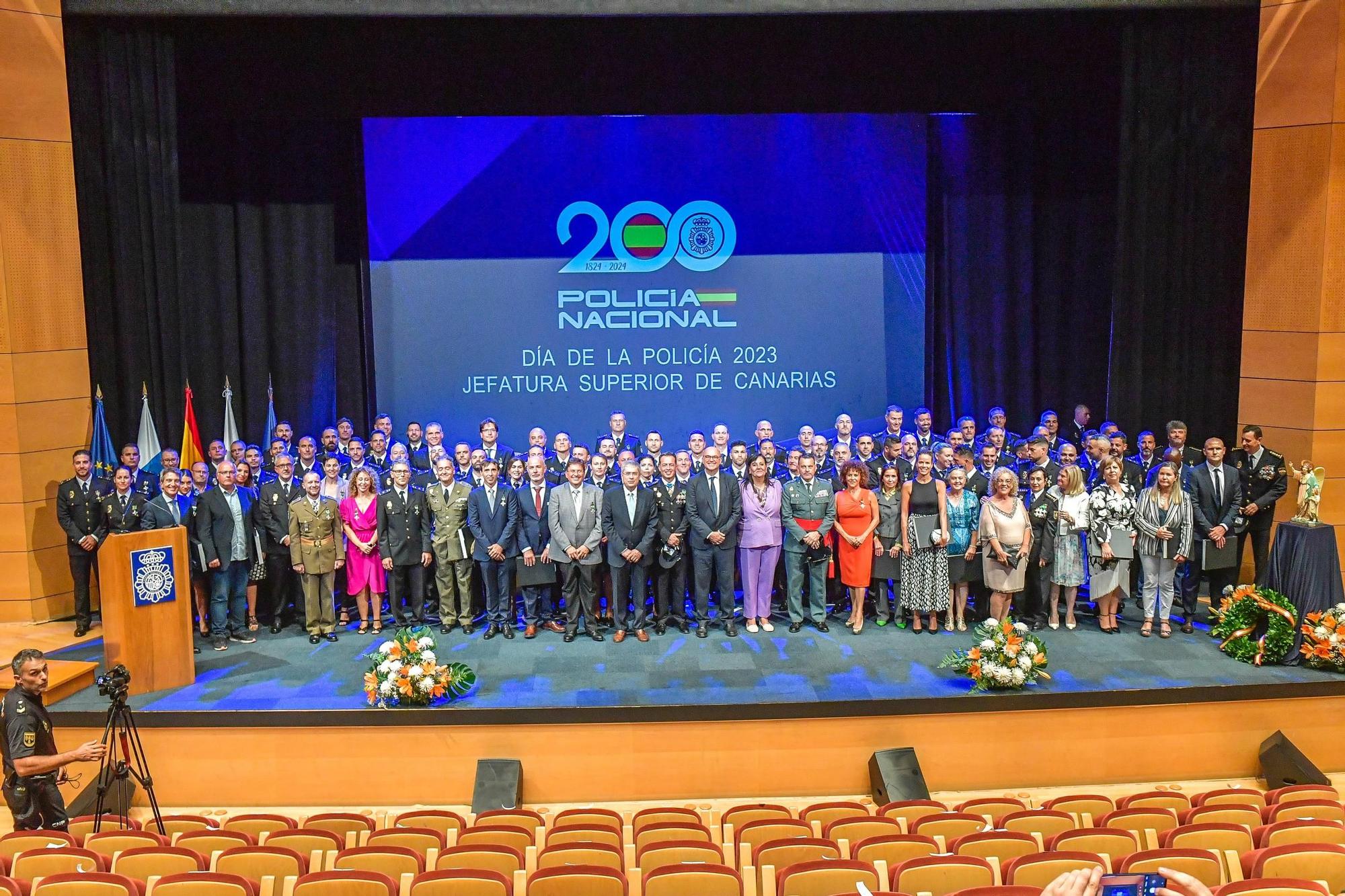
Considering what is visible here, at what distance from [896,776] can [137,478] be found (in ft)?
19.0

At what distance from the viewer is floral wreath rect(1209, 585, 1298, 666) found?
6.76m

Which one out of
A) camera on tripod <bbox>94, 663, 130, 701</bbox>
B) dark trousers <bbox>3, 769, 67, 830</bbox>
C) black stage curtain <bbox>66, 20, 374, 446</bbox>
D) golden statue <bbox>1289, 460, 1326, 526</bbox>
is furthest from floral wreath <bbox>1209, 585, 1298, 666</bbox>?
black stage curtain <bbox>66, 20, 374, 446</bbox>

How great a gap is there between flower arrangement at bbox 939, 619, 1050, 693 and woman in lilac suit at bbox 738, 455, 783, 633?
4.71 feet

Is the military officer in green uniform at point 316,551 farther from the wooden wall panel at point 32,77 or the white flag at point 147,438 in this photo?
the wooden wall panel at point 32,77

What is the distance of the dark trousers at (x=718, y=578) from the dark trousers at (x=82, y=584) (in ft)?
14.3

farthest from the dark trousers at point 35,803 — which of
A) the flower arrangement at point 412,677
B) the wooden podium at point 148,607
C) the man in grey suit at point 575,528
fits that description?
the man in grey suit at point 575,528

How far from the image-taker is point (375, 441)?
8.77 meters

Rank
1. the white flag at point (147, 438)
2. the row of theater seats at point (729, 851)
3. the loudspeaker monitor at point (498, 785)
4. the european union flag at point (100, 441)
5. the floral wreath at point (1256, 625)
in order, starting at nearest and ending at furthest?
the row of theater seats at point (729, 851) → the loudspeaker monitor at point (498, 785) → the floral wreath at point (1256, 625) → the european union flag at point (100, 441) → the white flag at point (147, 438)

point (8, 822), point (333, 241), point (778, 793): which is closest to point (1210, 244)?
point (778, 793)

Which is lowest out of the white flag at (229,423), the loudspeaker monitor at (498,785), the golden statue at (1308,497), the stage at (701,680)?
the loudspeaker monitor at (498,785)

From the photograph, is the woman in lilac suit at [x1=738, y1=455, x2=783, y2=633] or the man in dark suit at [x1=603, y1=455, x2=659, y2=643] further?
the woman in lilac suit at [x1=738, y1=455, x2=783, y2=633]

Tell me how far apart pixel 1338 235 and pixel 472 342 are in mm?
7138

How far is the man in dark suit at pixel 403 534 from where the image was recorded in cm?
752

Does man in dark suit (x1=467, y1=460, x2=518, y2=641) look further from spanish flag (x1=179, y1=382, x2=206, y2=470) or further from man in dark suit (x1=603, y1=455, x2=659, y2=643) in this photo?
spanish flag (x1=179, y1=382, x2=206, y2=470)
